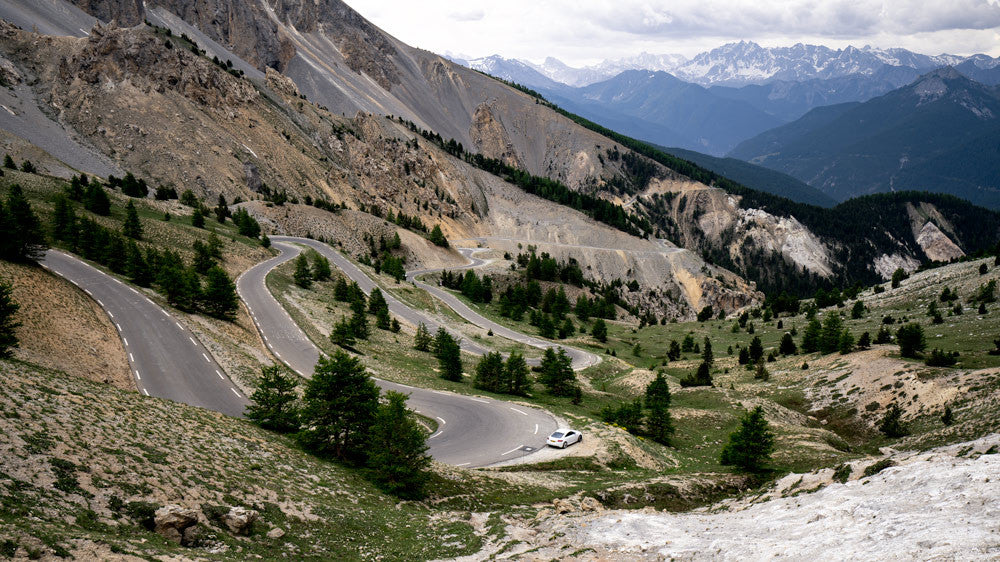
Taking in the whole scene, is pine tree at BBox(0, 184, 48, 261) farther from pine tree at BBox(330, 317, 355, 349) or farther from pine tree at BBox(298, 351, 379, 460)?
pine tree at BBox(298, 351, 379, 460)

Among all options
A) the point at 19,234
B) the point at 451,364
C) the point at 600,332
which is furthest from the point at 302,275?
the point at 600,332

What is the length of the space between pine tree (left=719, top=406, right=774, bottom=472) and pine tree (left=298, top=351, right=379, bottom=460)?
22580 millimetres

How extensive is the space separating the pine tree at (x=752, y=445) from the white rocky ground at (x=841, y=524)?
30.8 ft

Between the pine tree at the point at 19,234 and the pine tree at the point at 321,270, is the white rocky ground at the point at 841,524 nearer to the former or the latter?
the pine tree at the point at 19,234

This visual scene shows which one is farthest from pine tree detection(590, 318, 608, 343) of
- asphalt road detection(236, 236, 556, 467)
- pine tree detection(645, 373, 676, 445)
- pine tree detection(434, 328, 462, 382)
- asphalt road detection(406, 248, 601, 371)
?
asphalt road detection(236, 236, 556, 467)

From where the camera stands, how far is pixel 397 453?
23.5m

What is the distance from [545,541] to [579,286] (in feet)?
368

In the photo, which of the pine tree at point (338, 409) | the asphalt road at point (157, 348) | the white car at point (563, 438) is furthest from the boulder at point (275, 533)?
the white car at point (563, 438)

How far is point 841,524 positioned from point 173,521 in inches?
780

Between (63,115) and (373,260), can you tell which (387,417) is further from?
(63,115)

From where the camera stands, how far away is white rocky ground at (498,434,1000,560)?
1274cm

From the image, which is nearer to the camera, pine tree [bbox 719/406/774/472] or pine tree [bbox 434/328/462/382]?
pine tree [bbox 719/406/774/472]

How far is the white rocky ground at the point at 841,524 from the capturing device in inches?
502

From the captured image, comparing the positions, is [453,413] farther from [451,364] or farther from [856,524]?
[856,524]
